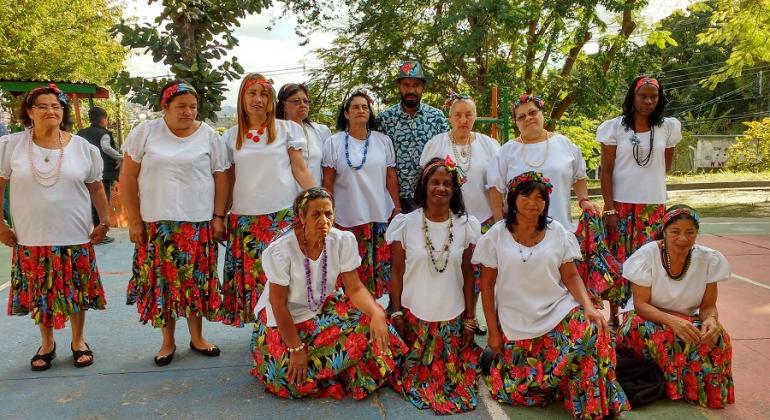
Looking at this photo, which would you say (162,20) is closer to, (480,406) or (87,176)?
(87,176)

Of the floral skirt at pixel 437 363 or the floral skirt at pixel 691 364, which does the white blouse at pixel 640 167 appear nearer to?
the floral skirt at pixel 691 364

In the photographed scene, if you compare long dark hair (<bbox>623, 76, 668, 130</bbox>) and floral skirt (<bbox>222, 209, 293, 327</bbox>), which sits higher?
long dark hair (<bbox>623, 76, 668, 130</bbox>)

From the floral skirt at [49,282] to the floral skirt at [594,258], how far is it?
3.21 metres

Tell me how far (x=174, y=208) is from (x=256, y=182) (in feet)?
1.67

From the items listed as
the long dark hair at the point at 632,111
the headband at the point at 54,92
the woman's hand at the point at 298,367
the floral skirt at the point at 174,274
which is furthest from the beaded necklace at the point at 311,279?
the long dark hair at the point at 632,111

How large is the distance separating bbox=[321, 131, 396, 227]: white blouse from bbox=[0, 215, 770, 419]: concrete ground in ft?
3.95

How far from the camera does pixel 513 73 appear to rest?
11.8 m

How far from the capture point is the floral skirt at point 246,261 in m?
3.75

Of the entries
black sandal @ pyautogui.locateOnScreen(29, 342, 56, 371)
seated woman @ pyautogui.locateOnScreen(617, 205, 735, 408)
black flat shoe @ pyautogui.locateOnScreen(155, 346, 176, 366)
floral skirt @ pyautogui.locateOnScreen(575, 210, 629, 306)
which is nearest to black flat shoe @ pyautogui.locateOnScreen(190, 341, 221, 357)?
black flat shoe @ pyautogui.locateOnScreen(155, 346, 176, 366)

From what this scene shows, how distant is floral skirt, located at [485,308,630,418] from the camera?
9.64 feet

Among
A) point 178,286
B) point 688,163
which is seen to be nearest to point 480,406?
point 178,286

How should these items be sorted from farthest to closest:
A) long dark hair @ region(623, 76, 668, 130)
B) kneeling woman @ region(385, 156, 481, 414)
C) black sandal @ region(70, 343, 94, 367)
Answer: long dark hair @ region(623, 76, 668, 130)
black sandal @ region(70, 343, 94, 367)
kneeling woman @ region(385, 156, 481, 414)

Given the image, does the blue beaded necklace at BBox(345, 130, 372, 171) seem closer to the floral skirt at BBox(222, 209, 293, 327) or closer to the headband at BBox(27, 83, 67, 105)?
the floral skirt at BBox(222, 209, 293, 327)

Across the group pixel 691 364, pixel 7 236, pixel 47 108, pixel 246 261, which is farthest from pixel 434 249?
pixel 7 236
